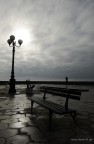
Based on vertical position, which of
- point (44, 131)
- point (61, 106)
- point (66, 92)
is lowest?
point (44, 131)

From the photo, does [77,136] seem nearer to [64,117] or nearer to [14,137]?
[14,137]

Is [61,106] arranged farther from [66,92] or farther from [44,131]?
[44,131]

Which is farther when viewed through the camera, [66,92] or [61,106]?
[61,106]

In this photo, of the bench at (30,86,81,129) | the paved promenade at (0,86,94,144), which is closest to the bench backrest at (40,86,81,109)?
the bench at (30,86,81,129)

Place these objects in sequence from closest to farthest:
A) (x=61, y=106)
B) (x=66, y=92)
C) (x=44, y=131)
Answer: (x=44, y=131) < (x=66, y=92) < (x=61, y=106)

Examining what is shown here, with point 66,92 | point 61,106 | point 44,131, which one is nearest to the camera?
point 44,131

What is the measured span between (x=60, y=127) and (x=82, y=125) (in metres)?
0.71

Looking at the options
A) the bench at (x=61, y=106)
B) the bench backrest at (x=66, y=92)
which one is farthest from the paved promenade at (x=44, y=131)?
the bench backrest at (x=66, y=92)

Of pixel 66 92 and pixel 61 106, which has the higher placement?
pixel 66 92

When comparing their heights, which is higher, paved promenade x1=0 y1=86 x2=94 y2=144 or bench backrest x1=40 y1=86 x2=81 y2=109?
bench backrest x1=40 y1=86 x2=81 y2=109

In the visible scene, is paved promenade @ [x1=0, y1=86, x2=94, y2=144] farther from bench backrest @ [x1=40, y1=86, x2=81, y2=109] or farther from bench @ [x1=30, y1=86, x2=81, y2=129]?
bench backrest @ [x1=40, y1=86, x2=81, y2=109]

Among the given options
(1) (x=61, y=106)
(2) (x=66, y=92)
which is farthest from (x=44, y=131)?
(2) (x=66, y=92)

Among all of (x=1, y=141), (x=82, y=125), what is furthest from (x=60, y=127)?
(x=1, y=141)

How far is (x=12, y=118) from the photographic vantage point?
6371 millimetres
